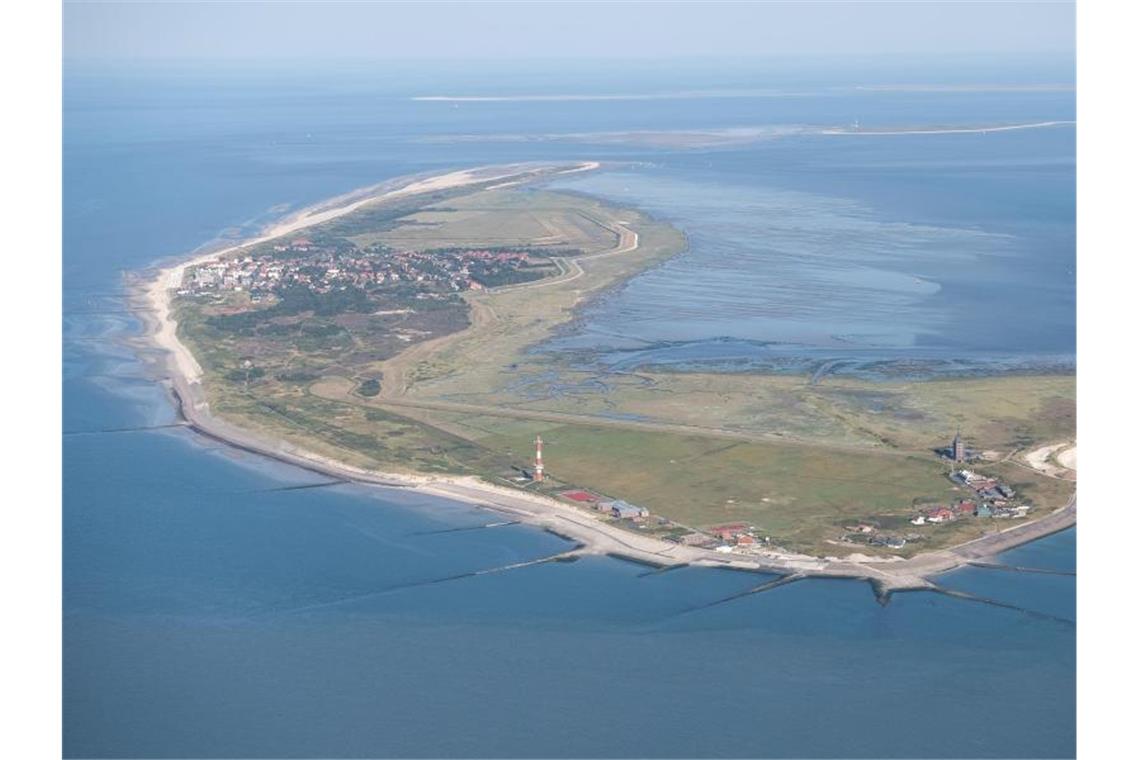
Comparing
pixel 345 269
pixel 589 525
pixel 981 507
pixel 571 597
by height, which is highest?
pixel 345 269

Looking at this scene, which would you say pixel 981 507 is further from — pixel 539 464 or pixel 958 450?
pixel 539 464

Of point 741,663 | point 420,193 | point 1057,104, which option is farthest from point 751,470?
point 1057,104

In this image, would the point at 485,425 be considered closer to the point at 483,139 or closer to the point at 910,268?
the point at 910,268

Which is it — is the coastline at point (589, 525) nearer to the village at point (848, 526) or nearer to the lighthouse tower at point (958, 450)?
the village at point (848, 526)

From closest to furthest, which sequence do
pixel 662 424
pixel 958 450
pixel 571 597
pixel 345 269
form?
1. pixel 571 597
2. pixel 958 450
3. pixel 662 424
4. pixel 345 269

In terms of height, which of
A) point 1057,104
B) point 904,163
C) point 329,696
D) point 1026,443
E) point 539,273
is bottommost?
point 329,696

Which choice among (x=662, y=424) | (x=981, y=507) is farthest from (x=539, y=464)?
(x=981, y=507)

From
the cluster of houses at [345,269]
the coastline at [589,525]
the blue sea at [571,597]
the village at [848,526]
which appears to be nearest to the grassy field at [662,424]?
the village at [848,526]
